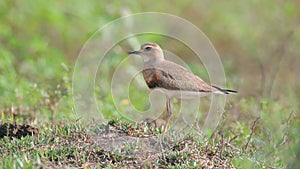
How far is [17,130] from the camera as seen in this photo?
624cm

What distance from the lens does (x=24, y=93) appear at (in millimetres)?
8156

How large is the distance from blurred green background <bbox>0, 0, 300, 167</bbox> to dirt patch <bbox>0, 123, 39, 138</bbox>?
0.71 metres

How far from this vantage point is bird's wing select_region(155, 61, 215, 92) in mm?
6047

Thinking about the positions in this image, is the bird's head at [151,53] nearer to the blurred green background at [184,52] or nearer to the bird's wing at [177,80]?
the bird's wing at [177,80]

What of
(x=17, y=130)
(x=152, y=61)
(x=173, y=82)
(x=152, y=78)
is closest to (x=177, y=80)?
(x=173, y=82)

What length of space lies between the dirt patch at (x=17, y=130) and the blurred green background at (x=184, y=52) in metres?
0.71

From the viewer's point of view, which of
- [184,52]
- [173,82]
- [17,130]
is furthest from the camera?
[184,52]

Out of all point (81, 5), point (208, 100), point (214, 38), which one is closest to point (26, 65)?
point (81, 5)

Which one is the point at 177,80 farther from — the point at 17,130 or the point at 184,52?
the point at 184,52

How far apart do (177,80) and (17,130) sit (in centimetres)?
140

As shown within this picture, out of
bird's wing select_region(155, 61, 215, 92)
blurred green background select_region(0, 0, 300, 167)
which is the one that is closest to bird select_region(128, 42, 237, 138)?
bird's wing select_region(155, 61, 215, 92)

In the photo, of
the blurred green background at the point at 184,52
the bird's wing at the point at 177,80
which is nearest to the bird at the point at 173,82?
the bird's wing at the point at 177,80

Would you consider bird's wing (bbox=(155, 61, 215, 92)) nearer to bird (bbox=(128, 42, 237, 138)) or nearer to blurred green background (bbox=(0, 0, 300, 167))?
bird (bbox=(128, 42, 237, 138))

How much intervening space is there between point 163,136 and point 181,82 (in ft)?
1.52
